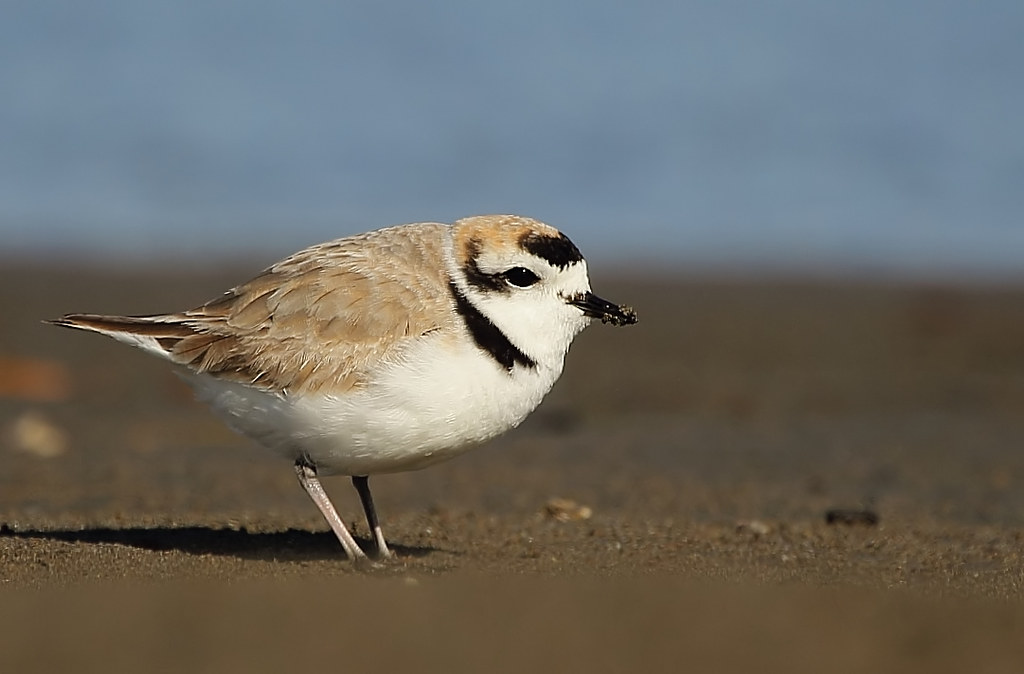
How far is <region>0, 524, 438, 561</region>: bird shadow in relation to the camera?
6.22 metres

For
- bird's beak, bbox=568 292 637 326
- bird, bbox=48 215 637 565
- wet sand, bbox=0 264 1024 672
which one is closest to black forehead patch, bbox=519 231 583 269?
bird, bbox=48 215 637 565

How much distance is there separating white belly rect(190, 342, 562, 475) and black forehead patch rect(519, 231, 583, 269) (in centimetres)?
46

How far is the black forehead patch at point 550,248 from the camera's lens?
239 inches

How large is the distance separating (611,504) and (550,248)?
2.54m

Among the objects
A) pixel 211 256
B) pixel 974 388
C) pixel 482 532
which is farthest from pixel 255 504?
pixel 211 256

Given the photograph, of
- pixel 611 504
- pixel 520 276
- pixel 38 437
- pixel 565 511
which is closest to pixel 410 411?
pixel 520 276

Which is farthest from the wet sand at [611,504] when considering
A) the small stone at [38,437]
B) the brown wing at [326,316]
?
the brown wing at [326,316]

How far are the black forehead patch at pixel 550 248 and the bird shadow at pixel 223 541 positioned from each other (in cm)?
143

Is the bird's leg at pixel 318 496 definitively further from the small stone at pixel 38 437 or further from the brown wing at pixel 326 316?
the small stone at pixel 38 437

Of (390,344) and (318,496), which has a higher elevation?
(390,344)

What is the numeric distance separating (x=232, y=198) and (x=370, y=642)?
15.0 m

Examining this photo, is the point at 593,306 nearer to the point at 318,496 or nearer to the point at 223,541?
the point at 318,496

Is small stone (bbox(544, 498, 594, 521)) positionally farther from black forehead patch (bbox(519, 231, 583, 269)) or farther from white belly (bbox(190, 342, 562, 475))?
black forehead patch (bbox(519, 231, 583, 269))

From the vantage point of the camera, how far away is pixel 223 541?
6.50 metres
